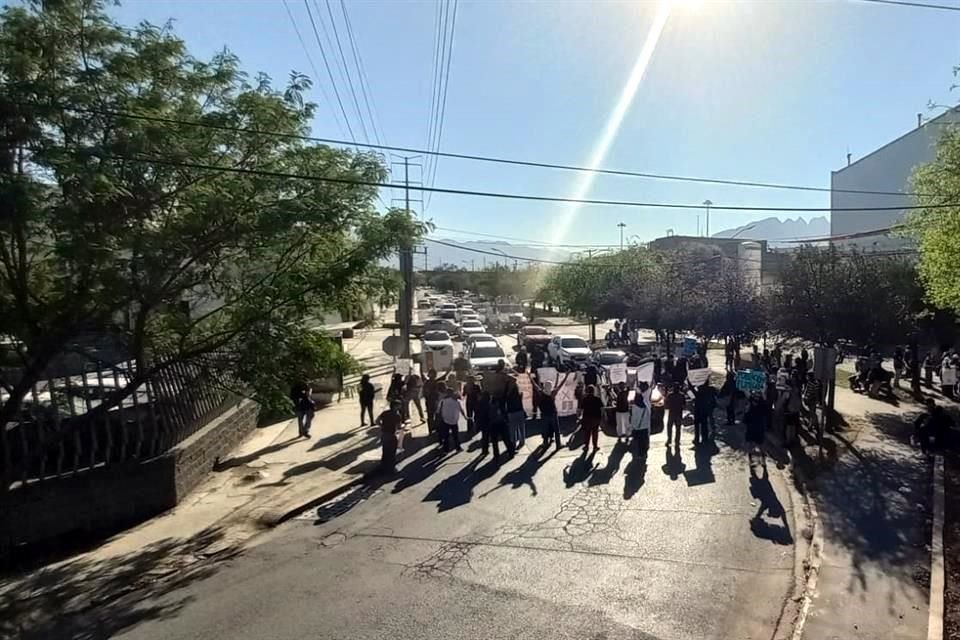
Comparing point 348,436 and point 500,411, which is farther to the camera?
point 348,436

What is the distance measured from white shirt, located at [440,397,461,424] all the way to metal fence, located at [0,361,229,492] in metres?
4.90

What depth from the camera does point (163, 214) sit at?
8359 millimetres

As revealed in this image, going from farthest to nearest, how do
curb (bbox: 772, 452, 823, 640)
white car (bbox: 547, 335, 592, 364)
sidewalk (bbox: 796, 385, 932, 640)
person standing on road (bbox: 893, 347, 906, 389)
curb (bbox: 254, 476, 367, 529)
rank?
white car (bbox: 547, 335, 592, 364) → person standing on road (bbox: 893, 347, 906, 389) → curb (bbox: 254, 476, 367, 529) → sidewalk (bbox: 796, 385, 932, 640) → curb (bbox: 772, 452, 823, 640)

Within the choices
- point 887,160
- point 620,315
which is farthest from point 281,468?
point 887,160

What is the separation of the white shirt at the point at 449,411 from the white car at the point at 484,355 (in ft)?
33.4

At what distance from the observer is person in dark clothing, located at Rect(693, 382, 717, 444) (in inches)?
558

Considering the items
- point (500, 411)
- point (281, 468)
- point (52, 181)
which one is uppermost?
point (52, 181)

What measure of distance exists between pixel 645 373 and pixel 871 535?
28.7ft

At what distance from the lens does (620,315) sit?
124 feet

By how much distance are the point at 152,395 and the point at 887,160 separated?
229 feet

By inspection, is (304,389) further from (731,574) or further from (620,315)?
(620,315)

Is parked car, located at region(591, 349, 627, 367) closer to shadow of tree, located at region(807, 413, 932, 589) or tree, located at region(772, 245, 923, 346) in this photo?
tree, located at region(772, 245, 923, 346)

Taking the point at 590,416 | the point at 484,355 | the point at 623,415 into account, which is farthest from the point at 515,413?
the point at 484,355

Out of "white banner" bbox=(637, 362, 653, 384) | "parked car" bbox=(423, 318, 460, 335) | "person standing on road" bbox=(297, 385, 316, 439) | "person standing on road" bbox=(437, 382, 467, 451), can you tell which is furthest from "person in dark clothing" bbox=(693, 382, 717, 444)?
"parked car" bbox=(423, 318, 460, 335)
